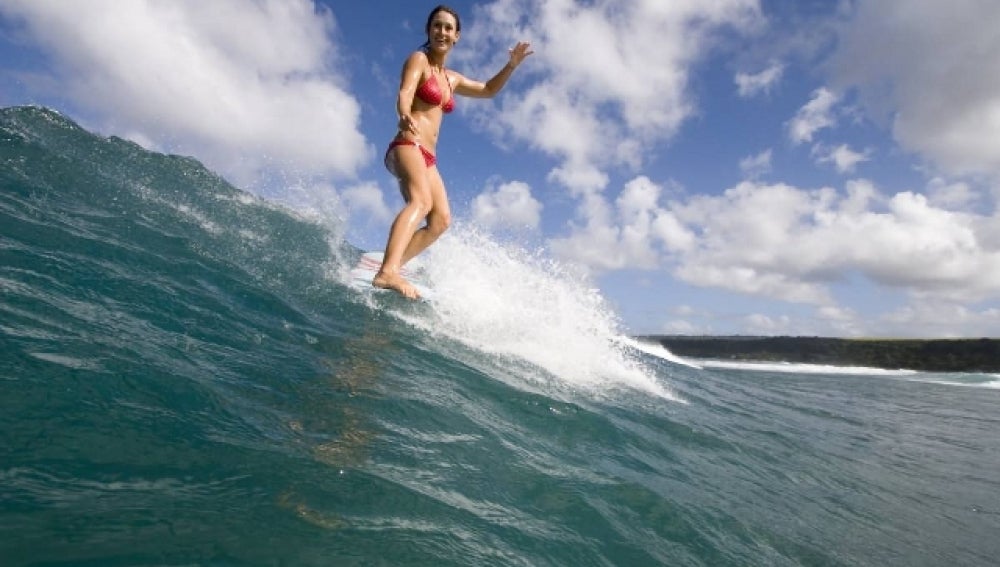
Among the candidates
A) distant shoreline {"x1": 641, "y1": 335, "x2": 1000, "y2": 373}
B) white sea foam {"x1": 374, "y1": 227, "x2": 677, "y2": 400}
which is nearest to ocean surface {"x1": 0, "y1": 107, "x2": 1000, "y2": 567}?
white sea foam {"x1": 374, "y1": 227, "x2": 677, "y2": 400}

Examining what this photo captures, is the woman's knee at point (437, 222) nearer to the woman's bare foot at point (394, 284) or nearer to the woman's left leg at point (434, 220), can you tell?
the woman's left leg at point (434, 220)

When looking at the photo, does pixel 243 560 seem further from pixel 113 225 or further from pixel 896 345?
pixel 896 345

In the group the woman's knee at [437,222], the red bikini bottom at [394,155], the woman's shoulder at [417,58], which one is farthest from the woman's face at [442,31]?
the woman's knee at [437,222]

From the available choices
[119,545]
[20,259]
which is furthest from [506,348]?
[119,545]

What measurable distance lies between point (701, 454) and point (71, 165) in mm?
6895

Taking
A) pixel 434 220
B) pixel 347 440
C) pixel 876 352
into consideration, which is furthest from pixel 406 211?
pixel 876 352

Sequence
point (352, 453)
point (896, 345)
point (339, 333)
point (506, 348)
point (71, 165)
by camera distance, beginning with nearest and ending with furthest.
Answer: point (352, 453) < point (339, 333) < point (506, 348) < point (71, 165) < point (896, 345)

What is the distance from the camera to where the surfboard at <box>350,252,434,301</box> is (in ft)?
19.4

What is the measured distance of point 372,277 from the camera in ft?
21.2

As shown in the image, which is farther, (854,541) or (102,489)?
(854,541)

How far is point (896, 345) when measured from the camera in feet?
118

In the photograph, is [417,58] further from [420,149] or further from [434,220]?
[434,220]

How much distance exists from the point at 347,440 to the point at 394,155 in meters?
3.02

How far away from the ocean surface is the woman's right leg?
0.45m
